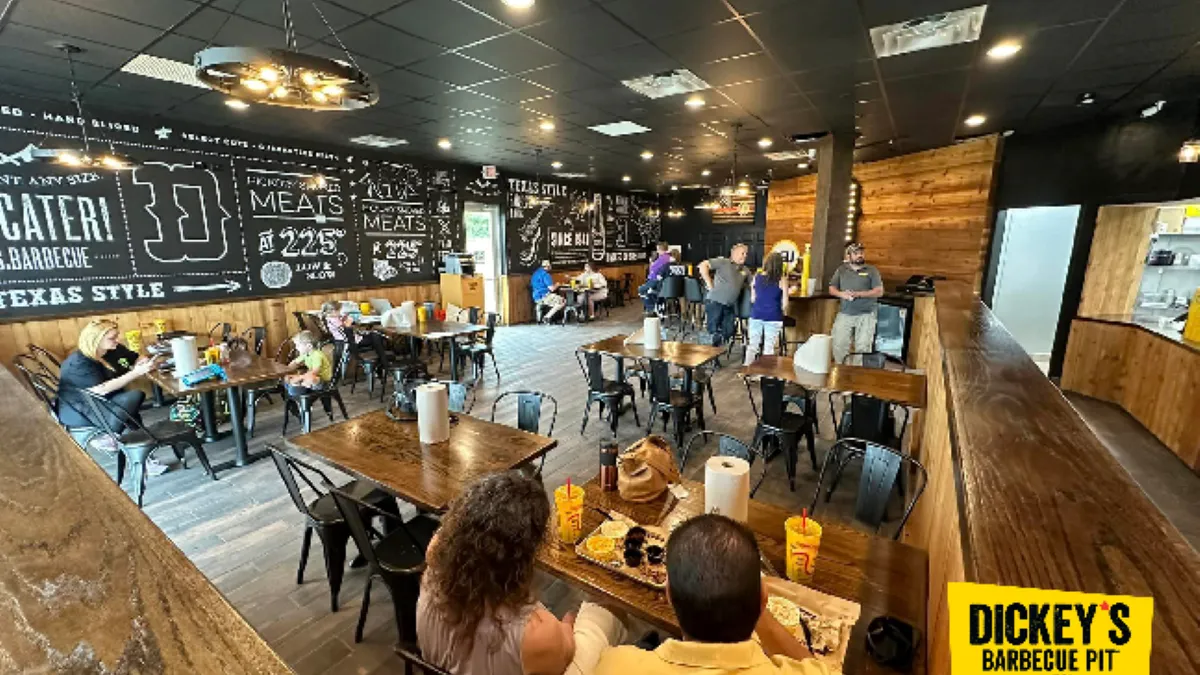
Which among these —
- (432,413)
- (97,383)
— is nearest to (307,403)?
(97,383)

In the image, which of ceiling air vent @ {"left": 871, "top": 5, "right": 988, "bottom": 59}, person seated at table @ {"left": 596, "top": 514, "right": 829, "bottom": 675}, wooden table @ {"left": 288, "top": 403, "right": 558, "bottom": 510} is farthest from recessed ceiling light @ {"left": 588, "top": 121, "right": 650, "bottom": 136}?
person seated at table @ {"left": 596, "top": 514, "right": 829, "bottom": 675}

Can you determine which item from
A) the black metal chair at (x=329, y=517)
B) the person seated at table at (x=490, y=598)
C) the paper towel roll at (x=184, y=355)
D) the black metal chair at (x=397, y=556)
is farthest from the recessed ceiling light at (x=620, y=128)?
the person seated at table at (x=490, y=598)

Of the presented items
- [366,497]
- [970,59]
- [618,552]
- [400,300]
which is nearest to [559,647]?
[618,552]

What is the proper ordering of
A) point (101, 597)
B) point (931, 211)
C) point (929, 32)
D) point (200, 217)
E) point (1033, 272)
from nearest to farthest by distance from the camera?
point (101, 597), point (929, 32), point (200, 217), point (1033, 272), point (931, 211)

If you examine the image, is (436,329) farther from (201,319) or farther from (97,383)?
(201,319)

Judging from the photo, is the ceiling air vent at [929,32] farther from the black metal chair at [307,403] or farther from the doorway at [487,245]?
the doorway at [487,245]

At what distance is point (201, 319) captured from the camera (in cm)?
580

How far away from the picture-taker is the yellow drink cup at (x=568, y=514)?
64.1 inches

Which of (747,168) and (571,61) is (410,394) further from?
(747,168)

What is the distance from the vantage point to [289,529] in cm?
303

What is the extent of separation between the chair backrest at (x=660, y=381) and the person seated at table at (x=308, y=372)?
2876mm

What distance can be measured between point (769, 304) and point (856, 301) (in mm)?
911

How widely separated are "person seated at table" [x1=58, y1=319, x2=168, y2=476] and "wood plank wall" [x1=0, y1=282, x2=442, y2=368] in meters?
1.53

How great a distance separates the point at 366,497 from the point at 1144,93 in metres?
7.20
